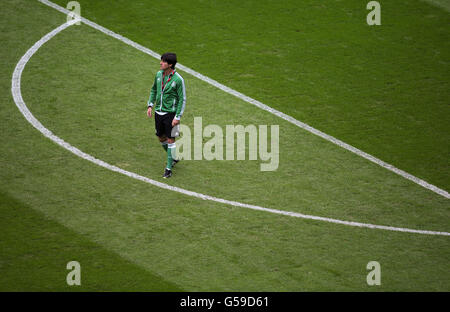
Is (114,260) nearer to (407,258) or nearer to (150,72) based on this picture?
(407,258)

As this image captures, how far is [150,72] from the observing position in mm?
12930

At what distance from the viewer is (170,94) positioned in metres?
9.62

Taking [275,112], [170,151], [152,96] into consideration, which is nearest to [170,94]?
[152,96]

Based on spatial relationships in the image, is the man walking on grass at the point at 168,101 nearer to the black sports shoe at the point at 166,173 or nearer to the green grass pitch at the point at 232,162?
the black sports shoe at the point at 166,173

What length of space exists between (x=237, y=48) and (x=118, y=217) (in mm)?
6515

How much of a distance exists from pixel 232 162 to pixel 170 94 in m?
1.75

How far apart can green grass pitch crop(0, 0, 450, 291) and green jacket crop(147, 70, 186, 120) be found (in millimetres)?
1136

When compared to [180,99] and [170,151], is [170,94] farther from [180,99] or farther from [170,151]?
[170,151]

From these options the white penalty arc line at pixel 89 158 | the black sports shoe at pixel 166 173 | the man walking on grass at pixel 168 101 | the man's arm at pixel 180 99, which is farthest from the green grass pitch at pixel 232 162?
the man's arm at pixel 180 99

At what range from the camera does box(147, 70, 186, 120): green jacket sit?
31.3ft

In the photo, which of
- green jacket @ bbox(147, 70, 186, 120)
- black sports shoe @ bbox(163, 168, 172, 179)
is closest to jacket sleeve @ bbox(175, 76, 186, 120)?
green jacket @ bbox(147, 70, 186, 120)

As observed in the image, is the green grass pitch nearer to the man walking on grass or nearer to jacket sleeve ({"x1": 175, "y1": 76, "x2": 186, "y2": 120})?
the man walking on grass

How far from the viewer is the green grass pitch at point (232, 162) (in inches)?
314

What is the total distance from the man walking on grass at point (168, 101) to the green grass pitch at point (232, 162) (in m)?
0.61
